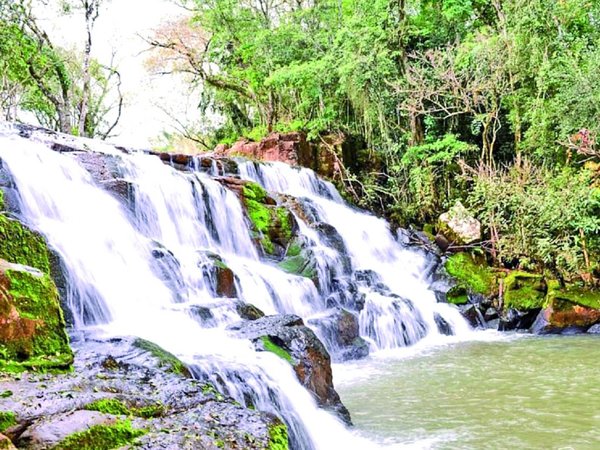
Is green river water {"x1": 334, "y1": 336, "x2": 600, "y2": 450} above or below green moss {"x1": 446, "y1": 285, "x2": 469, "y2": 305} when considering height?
below

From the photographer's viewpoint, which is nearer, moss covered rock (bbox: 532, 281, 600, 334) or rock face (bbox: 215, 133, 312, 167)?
moss covered rock (bbox: 532, 281, 600, 334)

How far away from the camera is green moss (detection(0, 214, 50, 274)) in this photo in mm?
4699

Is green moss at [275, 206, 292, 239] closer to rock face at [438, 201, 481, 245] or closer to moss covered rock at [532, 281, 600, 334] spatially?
rock face at [438, 201, 481, 245]

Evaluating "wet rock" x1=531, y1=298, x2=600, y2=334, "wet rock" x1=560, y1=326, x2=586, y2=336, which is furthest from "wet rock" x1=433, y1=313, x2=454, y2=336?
"wet rock" x1=560, y1=326, x2=586, y2=336

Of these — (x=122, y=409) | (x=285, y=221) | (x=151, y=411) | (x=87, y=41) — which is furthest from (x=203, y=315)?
(x=87, y=41)

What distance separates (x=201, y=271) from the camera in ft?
28.5

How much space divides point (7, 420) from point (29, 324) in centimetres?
107

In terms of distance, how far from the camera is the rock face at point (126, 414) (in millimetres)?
2545

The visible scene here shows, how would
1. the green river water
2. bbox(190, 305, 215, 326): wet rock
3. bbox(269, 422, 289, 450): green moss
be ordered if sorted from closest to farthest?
1. bbox(269, 422, 289, 450): green moss
2. the green river water
3. bbox(190, 305, 215, 326): wet rock

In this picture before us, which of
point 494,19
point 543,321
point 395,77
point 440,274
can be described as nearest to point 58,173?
point 440,274

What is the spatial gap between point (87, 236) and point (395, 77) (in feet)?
38.4

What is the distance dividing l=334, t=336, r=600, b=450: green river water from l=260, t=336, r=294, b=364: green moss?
3.27 feet

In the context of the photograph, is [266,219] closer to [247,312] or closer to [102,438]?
[247,312]

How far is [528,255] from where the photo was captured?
12766mm
